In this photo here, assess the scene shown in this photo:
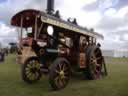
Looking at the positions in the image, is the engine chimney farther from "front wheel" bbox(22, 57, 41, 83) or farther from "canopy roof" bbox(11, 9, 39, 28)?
"front wheel" bbox(22, 57, 41, 83)

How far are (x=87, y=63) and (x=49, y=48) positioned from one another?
6.88 feet

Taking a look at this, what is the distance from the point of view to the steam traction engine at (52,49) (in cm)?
808

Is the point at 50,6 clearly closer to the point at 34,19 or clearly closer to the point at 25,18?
the point at 25,18

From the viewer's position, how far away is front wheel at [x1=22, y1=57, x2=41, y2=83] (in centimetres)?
888

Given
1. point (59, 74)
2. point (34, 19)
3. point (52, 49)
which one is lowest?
point (59, 74)

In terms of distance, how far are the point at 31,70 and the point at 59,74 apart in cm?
170

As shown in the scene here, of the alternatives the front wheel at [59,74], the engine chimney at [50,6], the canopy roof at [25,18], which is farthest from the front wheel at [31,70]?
the engine chimney at [50,6]

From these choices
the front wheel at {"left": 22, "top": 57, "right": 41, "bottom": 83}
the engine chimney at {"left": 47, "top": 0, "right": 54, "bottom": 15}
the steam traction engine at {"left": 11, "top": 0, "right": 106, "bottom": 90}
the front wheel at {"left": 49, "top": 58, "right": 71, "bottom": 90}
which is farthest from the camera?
the engine chimney at {"left": 47, "top": 0, "right": 54, "bottom": 15}

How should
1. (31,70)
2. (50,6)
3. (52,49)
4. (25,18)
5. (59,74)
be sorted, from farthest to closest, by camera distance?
(50,6), (31,70), (25,18), (52,49), (59,74)

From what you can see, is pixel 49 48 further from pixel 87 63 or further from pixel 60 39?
pixel 87 63

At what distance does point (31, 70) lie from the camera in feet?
30.0

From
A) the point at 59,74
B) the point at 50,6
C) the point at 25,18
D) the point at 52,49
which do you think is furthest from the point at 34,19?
the point at 50,6

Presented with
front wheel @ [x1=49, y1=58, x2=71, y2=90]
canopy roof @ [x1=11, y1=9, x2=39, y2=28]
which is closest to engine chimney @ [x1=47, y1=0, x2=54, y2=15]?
canopy roof @ [x1=11, y1=9, x2=39, y2=28]

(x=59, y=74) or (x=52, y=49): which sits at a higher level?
(x=52, y=49)
